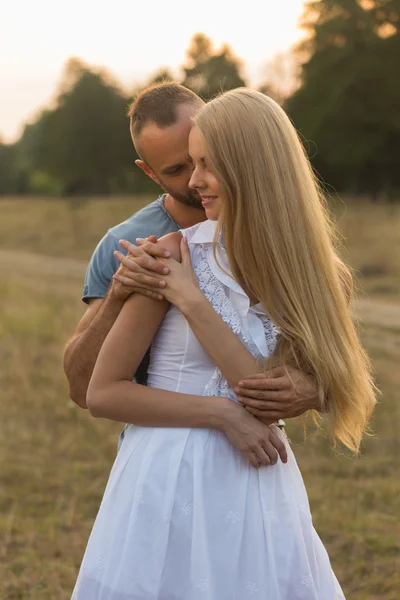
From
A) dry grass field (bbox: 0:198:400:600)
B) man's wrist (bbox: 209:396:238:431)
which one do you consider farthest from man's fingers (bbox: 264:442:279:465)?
dry grass field (bbox: 0:198:400:600)

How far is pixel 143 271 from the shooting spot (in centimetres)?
224

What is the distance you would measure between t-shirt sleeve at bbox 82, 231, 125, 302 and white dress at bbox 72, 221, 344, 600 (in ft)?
1.32

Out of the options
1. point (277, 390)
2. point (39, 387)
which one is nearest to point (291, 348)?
point (277, 390)

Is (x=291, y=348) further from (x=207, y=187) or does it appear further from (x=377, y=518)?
(x=377, y=518)

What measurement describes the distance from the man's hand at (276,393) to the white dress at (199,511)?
0.32 feet

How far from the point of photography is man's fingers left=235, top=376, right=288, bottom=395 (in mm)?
2209

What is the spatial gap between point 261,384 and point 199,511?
356 mm

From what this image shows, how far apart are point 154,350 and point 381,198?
30.5 metres

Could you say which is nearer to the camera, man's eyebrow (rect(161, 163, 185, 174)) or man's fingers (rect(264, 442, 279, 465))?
man's fingers (rect(264, 442, 279, 465))

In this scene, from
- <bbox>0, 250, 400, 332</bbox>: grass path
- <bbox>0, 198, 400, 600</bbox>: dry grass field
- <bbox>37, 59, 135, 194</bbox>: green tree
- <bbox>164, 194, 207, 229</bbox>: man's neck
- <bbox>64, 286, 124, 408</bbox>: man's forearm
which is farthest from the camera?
<bbox>37, 59, 135, 194</bbox>: green tree

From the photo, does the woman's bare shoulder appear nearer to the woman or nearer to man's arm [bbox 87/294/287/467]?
the woman

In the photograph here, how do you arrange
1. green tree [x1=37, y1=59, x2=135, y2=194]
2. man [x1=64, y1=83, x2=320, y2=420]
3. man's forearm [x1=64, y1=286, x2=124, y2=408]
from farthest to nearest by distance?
1. green tree [x1=37, y1=59, x2=135, y2=194]
2. man [x1=64, y1=83, x2=320, y2=420]
3. man's forearm [x1=64, y1=286, x2=124, y2=408]

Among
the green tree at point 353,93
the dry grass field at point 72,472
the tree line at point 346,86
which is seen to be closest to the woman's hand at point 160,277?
the dry grass field at point 72,472

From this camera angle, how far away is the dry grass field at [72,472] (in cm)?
464
